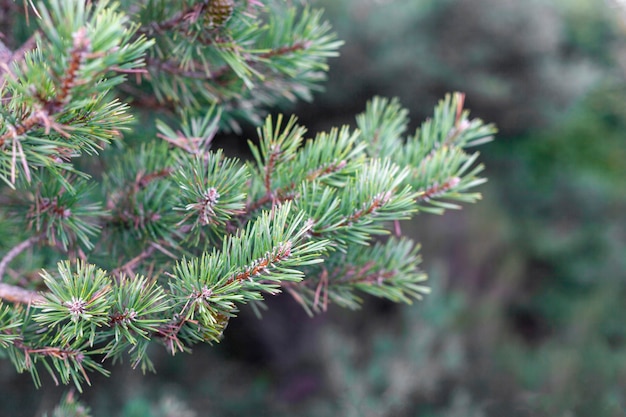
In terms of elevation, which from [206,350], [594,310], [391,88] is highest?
[391,88]

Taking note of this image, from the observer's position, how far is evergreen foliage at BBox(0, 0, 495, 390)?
36cm

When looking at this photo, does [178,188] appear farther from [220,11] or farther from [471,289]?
[471,289]

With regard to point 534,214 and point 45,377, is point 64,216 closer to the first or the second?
point 45,377

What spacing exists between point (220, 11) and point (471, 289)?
199cm

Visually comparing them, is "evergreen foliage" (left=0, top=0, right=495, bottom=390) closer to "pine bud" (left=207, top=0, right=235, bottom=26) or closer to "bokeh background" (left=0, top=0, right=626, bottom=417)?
"pine bud" (left=207, top=0, right=235, bottom=26)

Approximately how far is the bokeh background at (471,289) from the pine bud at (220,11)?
0.54 m

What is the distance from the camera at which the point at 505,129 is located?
105 inches

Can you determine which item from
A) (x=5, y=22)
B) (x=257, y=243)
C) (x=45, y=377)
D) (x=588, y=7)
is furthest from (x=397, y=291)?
(x=588, y=7)

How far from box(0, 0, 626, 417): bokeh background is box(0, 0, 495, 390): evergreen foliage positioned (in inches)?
13.6

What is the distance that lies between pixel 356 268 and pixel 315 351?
1683mm

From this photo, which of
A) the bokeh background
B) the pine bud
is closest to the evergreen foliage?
the pine bud

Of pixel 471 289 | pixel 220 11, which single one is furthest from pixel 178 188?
pixel 471 289

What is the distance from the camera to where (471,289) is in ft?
7.38

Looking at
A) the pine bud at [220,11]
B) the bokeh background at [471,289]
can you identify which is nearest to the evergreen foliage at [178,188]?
the pine bud at [220,11]
